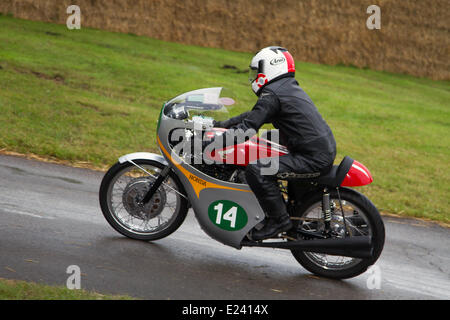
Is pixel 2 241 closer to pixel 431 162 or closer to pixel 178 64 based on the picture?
pixel 431 162

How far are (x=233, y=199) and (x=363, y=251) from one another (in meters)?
1.34

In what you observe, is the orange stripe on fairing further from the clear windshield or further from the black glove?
the black glove

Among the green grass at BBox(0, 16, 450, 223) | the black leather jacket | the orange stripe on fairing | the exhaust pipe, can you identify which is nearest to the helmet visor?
the black leather jacket

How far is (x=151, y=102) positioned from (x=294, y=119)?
893cm

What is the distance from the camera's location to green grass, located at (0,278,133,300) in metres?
4.43

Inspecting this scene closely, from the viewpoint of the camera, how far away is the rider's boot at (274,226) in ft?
18.1

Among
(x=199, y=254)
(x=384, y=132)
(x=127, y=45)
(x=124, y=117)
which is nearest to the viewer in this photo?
(x=199, y=254)

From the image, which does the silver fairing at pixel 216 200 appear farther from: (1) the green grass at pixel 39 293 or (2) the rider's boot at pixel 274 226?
(1) the green grass at pixel 39 293

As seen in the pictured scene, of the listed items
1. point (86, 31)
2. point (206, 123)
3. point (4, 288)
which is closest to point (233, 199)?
point (206, 123)

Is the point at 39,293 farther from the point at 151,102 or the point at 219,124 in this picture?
the point at 151,102

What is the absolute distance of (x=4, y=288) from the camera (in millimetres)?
4484

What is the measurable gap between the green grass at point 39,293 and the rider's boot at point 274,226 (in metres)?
1.50

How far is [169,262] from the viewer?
223 inches

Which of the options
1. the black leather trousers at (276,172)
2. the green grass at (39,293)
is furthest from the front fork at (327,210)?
the green grass at (39,293)
